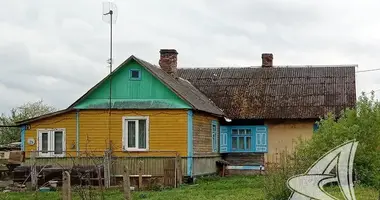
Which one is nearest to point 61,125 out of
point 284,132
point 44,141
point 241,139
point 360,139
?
point 44,141

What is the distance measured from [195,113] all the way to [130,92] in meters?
2.42

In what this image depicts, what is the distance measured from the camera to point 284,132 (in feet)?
95.9

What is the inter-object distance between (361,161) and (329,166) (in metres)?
3.11

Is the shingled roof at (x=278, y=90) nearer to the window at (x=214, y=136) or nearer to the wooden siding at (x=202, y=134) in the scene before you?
the window at (x=214, y=136)

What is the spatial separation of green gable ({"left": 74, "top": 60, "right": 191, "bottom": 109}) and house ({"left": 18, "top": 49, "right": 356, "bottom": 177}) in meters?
0.03

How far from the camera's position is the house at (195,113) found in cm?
2425

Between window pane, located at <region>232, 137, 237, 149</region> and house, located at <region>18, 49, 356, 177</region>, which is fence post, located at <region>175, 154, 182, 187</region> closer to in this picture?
house, located at <region>18, 49, 356, 177</region>

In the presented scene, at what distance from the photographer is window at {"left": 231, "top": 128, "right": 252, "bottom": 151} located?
29.7 metres

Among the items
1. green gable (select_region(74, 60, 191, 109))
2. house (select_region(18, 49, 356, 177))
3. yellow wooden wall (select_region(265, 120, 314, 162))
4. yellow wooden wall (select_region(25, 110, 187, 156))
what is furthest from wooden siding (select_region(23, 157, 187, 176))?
yellow wooden wall (select_region(265, 120, 314, 162))

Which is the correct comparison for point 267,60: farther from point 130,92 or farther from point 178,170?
point 178,170

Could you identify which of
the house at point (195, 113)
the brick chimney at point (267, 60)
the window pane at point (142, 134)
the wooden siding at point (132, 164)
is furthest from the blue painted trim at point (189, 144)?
the brick chimney at point (267, 60)

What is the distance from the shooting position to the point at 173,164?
22875 millimetres

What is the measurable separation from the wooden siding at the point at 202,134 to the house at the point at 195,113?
0.04 m

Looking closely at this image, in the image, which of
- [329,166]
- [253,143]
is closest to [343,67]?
[253,143]
